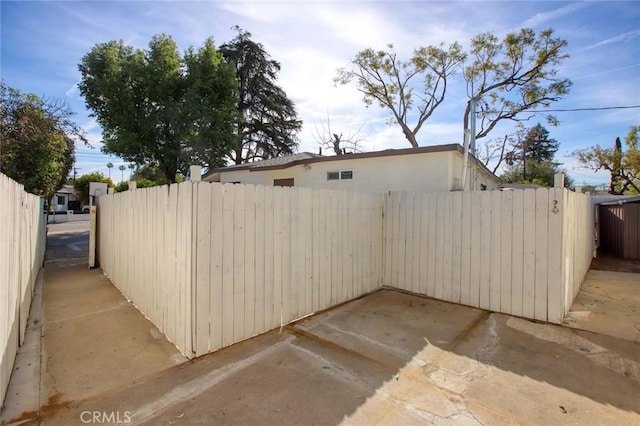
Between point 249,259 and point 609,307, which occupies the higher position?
point 249,259

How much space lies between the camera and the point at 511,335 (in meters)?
3.73

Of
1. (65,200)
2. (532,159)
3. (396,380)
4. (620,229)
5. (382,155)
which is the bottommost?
(396,380)

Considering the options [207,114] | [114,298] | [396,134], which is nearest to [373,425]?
[114,298]

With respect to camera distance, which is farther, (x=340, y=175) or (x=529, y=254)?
(x=340, y=175)

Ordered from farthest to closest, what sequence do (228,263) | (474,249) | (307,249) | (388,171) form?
(388,171) < (474,249) < (307,249) < (228,263)

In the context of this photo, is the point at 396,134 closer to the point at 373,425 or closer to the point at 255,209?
the point at 255,209

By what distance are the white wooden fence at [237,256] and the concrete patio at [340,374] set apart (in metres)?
0.27

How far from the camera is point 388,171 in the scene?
26.0 feet

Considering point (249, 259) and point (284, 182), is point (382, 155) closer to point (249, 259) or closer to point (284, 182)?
point (284, 182)

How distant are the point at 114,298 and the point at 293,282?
3.32 metres

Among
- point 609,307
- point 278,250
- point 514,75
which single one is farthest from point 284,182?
Answer: point 514,75

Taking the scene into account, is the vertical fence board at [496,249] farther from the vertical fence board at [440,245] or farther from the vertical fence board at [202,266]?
the vertical fence board at [202,266]

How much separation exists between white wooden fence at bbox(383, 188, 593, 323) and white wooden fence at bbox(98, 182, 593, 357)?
2 centimetres

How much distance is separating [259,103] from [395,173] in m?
17.6
